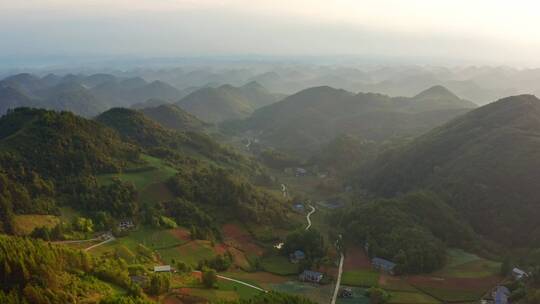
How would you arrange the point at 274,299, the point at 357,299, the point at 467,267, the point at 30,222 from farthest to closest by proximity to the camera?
the point at 467,267 → the point at 30,222 → the point at 357,299 → the point at 274,299

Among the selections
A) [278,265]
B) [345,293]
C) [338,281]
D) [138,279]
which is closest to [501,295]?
A: [345,293]

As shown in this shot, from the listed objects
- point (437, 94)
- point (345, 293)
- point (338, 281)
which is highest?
point (437, 94)

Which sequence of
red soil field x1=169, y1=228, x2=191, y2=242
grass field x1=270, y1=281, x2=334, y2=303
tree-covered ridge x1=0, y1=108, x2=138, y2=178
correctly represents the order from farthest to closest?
tree-covered ridge x1=0, y1=108, x2=138, y2=178 → red soil field x1=169, y1=228, x2=191, y2=242 → grass field x1=270, y1=281, x2=334, y2=303

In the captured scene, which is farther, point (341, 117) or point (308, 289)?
point (341, 117)

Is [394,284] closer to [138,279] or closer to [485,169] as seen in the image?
[138,279]

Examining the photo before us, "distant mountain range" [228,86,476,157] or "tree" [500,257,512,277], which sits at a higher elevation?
"distant mountain range" [228,86,476,157]

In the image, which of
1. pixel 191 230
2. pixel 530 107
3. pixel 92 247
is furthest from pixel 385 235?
pixel 530 107

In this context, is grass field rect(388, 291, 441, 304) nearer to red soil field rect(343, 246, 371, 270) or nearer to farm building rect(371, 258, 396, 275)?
farm building rect(371, 258, 396, 275)

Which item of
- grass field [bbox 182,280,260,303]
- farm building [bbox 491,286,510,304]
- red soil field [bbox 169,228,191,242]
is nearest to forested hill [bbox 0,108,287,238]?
red soil field [bbox 169,228,191,242]
